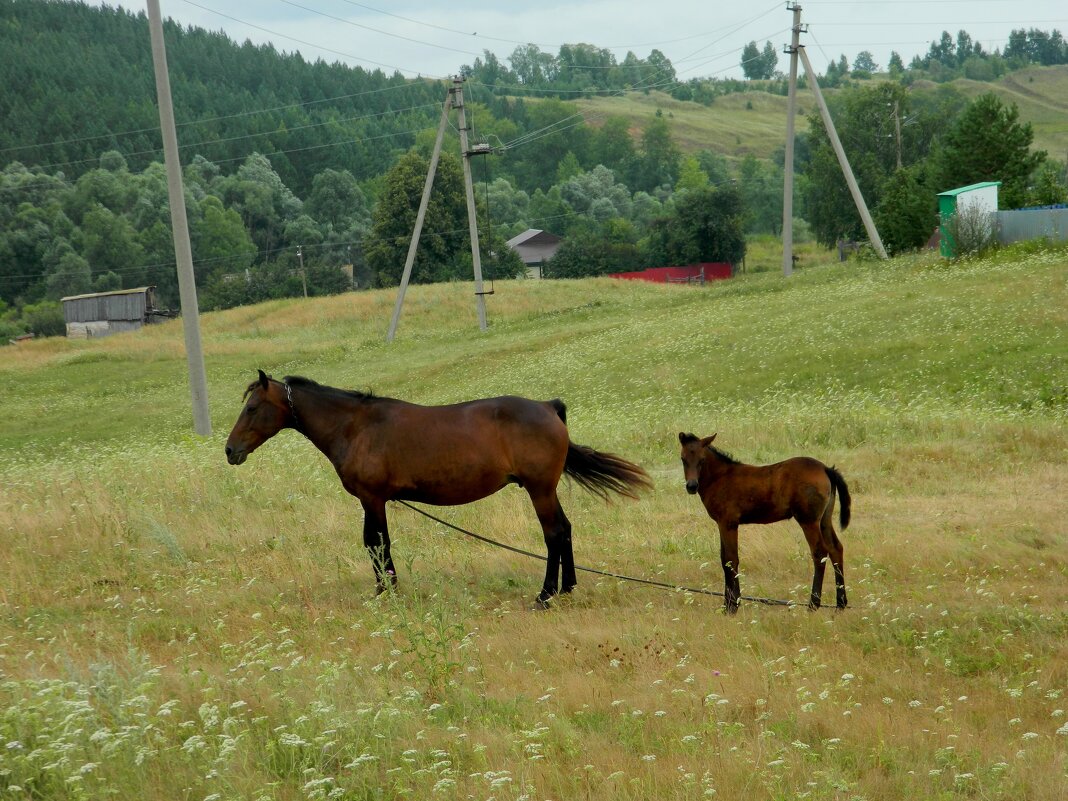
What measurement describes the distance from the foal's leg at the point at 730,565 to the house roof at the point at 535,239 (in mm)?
120648

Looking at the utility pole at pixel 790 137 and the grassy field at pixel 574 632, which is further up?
the utility pole at pixel 790 137

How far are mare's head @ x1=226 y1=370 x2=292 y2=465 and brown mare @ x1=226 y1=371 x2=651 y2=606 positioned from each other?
0.05m

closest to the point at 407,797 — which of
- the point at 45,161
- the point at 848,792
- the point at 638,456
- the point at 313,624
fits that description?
the point at 848,792

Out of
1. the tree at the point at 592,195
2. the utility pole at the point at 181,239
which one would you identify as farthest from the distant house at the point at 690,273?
the utility pole at the point at 181,239

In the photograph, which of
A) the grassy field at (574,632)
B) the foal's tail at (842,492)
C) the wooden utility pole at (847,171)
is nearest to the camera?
the grassy field at (574,632)

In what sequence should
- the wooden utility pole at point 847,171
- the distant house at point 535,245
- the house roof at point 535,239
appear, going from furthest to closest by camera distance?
1. the distant house at point 535,245
2. the house roof at point 535,239
3. the wooden utility pole at point 847,171

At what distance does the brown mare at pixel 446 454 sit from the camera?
33.9 ft

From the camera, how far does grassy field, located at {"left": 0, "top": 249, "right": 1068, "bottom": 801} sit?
5805 mm

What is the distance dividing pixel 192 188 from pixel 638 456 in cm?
13438

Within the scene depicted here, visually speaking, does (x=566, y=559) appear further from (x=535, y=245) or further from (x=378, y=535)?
(x=535, y=245)

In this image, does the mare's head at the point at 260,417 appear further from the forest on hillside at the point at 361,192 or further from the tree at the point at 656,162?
the tree at the point at 656,162

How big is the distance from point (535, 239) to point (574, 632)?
123116 millimetres

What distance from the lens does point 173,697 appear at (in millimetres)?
7035

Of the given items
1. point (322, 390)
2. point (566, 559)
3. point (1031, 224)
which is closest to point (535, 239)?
point (1031, 224)
